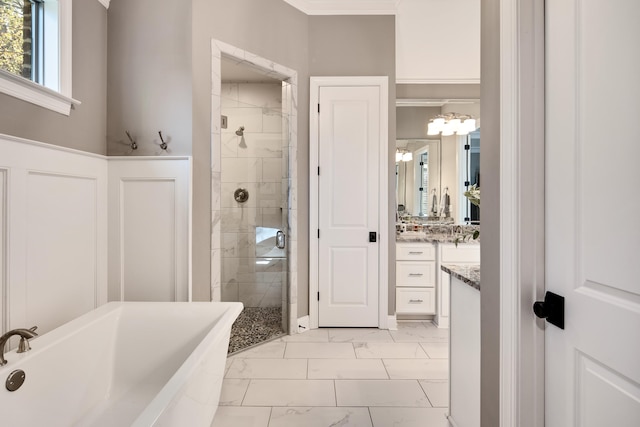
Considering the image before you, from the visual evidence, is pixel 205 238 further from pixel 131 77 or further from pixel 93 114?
pixel 131 77

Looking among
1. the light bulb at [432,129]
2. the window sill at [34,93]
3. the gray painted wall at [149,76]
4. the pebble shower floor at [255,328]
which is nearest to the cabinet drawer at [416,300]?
the pebble shower floor at [255,328]

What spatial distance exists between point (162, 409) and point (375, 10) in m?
3.48

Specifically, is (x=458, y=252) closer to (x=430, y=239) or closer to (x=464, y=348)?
(x=430, y=239)

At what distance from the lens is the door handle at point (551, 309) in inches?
35.4

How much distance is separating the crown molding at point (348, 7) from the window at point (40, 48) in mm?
1960

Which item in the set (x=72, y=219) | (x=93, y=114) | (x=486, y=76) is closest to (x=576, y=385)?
(x=486, y=76)

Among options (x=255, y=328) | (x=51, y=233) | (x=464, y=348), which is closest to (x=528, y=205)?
(x=464, y=348)

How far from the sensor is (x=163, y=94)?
223 centimetres

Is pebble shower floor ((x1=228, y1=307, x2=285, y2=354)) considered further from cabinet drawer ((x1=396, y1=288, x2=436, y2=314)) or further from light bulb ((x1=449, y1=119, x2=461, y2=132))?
light bulb ((x1=449, y1=119, x2=461, y2=132))

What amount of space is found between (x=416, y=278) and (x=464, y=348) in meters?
1.75

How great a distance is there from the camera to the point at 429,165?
3.76 m

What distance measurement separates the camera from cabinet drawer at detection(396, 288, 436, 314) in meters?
3.21

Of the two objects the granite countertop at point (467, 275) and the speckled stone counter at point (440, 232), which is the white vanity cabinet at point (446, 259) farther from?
the granite countertop at point (467, 275)

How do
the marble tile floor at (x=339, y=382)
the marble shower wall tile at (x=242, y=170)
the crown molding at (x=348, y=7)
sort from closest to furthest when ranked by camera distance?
the marble tile floor at (x=339, y=382)
the crown molding at (x=348, y=7)
the marble shower wall tile at (x=242, y=170)
